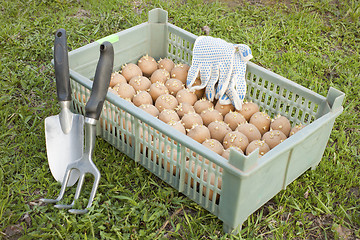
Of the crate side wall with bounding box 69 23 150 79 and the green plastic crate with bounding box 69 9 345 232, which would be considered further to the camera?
the crate side wall with bounding box 69 23 150 79

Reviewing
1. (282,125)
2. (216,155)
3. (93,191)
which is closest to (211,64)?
(282,125)

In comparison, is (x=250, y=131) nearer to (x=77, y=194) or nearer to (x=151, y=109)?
(x=151, y=109)

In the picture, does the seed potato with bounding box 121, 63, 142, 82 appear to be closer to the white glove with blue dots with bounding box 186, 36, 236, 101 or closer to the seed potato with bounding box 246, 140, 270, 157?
the white glove with blue dots with bounding box 186, 36, 236, 101

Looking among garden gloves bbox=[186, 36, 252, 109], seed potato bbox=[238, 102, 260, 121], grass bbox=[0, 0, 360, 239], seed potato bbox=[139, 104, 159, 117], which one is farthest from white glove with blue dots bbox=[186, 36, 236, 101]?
grass bbox=[0, 0, 360, 239]

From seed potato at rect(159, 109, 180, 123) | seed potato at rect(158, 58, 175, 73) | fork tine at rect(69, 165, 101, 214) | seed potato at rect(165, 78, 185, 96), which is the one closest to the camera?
fork tine at rect(69, 165, 101, 214)

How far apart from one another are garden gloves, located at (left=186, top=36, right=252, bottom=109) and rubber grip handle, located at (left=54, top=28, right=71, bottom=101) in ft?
1.82

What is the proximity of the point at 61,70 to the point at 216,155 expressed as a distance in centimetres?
66

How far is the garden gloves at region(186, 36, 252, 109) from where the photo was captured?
2023 mm

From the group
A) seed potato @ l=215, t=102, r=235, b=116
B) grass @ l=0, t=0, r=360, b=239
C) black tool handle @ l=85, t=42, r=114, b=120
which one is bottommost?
grass @ l=0, t=0, r=360, b=239

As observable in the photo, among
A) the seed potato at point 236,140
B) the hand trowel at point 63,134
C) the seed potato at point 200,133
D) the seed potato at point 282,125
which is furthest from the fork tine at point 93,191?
the seed potato at point 282,125

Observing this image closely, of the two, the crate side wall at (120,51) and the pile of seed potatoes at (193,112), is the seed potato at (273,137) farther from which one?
the crate side wall at (120,51)

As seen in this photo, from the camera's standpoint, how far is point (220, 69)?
6.76 ft

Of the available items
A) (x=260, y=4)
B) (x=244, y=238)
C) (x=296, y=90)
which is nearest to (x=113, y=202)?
(x=244, y=238)

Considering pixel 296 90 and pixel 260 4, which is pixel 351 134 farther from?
pixel 260 4
